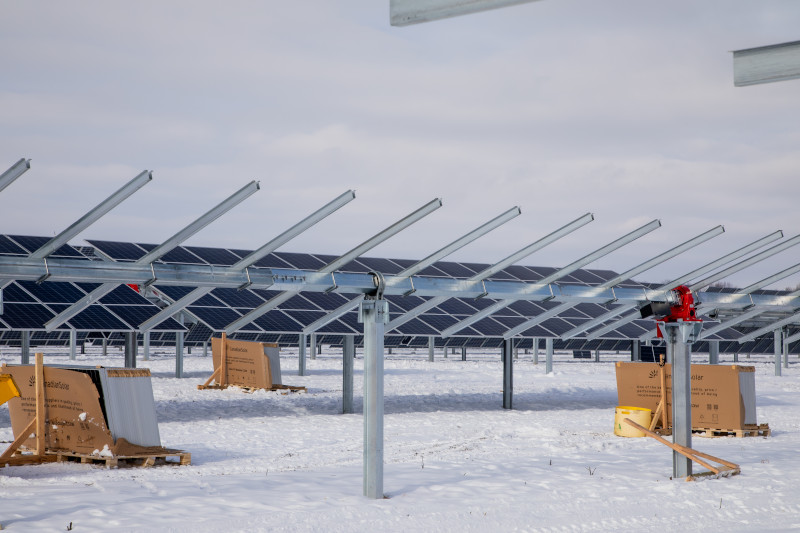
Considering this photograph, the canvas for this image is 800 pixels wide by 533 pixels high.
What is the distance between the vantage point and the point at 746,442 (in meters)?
17.5

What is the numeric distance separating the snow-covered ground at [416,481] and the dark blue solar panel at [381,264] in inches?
330

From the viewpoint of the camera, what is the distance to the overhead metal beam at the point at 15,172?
11.2 m

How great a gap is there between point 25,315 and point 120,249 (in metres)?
3.54

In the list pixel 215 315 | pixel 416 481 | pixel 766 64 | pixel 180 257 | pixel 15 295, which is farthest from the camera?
pixel 215 315

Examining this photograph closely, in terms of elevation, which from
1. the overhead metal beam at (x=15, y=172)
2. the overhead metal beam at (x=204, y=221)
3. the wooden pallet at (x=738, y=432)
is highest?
the overhead metal beam at (x=15, y=172)

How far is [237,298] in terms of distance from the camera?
98.6 ft

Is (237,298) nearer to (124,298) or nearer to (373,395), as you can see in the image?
(124,298)

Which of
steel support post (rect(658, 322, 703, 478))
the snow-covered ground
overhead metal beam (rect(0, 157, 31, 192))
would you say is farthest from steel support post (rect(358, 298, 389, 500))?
overhead metal beam (rect(0, 157, 31, 192))

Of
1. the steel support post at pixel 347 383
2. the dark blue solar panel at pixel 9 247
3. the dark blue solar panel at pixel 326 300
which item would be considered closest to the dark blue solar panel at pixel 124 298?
the dark blue solar panel at pixel 9 247

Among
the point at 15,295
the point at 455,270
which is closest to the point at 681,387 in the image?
the point at 455,270

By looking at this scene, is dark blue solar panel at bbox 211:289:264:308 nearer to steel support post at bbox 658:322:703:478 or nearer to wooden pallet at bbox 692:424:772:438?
wooden pallet at bbox 692:424:772:438

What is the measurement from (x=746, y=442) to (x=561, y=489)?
25.1 feet

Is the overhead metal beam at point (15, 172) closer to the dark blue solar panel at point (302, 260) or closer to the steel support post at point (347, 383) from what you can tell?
the steel support post at point (347, 383)

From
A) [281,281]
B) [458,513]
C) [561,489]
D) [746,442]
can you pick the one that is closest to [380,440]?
[458,513]
